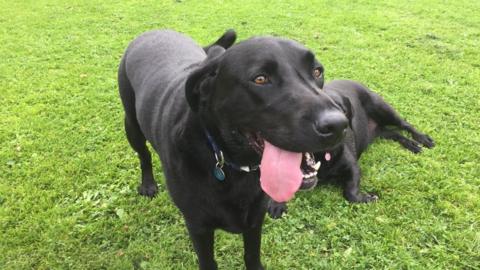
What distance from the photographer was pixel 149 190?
407 cm

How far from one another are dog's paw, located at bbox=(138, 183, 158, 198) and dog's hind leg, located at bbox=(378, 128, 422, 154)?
2.61m

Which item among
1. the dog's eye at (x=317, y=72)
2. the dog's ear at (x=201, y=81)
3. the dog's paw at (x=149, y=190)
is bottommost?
the dog's paw at (x=149, y=190)

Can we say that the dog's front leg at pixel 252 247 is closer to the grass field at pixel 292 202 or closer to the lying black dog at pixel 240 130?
the lying black dog at pixel 240 130

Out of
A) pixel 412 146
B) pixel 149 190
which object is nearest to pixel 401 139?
pixel 412 146

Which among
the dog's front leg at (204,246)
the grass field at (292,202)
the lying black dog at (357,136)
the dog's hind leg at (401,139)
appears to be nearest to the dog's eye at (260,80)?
the dog's front leg at (204,246)

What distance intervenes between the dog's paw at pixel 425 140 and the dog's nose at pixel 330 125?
320cm

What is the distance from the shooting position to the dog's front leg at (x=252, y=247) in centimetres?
297

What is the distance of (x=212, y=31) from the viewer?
8.49 meters

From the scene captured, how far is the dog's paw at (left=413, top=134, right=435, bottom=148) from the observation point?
4.66m

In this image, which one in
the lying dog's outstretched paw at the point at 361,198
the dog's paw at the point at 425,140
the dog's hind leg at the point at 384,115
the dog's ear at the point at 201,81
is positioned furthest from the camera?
the dog's hind leg at the point at 384,115

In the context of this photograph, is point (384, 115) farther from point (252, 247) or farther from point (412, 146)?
point (252, 247)

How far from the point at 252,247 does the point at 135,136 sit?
1.54 m

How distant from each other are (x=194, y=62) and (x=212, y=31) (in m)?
5.51

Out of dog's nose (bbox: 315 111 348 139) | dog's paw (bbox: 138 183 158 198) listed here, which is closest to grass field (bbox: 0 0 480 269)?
dog's paw (bbox: 138 183 158 198)
